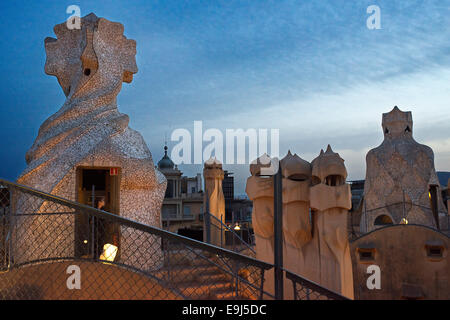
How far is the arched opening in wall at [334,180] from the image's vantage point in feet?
19.0

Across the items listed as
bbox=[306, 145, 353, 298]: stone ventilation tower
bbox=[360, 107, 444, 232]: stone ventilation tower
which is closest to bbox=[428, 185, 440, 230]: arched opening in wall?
bbox=[360, 107, 444, 232]: stone ventilation tower

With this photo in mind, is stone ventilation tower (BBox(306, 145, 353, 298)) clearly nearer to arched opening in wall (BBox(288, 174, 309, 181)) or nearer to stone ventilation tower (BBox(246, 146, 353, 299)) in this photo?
stone ventilation tower (BBox(246, 146, 353, 299))

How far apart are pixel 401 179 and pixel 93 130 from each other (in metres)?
13.5

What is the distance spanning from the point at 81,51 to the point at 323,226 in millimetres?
6260

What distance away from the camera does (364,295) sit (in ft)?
28.7

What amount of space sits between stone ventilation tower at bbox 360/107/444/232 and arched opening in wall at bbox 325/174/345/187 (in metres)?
11.2

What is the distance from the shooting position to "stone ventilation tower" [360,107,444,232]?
52.3ft

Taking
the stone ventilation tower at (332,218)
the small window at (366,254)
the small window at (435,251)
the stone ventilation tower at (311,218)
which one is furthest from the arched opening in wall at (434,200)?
the stone ventilation tower at (332,218)

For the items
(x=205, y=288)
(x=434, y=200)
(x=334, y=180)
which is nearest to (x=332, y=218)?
(x=334, y=180)

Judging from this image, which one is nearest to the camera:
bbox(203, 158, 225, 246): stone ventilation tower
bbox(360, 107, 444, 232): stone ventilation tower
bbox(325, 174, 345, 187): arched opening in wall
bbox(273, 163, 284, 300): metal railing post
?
bbox(273, 163, 284, 300): metal railing post

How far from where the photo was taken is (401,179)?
16312mm

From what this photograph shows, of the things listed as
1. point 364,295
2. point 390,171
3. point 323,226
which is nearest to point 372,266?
point 364,295

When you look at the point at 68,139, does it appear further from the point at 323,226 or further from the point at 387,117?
the point at 387,117
